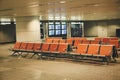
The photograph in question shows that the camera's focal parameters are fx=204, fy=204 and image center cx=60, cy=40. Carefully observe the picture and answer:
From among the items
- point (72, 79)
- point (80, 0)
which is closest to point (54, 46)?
point (80, 0)

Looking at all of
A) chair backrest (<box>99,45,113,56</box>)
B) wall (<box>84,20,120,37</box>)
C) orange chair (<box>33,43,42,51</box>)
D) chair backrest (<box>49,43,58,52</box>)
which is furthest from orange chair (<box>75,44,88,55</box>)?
wall (<box>84,20,120,37</box>)

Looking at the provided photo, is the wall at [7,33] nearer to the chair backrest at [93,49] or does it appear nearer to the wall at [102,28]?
the wall at [102,28]

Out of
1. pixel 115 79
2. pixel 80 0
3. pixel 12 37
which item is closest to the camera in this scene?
pixel 115 79

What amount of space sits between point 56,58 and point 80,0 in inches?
173

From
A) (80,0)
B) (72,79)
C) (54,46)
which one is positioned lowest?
(72,79)

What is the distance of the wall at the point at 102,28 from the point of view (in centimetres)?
3947

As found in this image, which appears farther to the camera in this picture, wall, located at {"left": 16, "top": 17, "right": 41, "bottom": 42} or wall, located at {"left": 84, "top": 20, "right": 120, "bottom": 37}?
wall, located at {"left": 84, "top": 20, "right": 120, "bottom": 37}

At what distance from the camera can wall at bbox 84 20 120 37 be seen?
129 feet

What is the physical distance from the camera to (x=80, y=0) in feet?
32.4

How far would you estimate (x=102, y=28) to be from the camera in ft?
132

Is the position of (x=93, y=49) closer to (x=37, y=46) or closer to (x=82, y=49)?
(x=82, y=49)

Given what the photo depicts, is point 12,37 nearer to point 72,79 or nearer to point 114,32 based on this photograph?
point 114,32

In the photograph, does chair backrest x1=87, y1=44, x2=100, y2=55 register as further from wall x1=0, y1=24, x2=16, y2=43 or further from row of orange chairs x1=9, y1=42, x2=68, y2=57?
wall x1=0, y1=24, x2=16, y2=43

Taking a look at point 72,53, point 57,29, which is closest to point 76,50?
point 72,53
